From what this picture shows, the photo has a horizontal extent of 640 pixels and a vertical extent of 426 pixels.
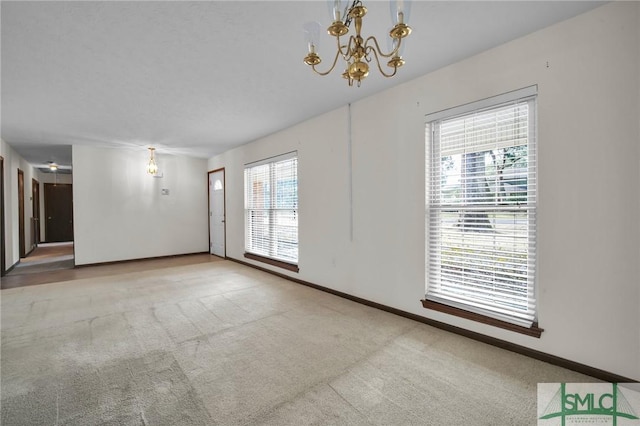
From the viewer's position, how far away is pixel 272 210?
554cm

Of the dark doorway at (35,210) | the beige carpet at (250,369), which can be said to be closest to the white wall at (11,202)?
the dark doorway at (35,210)

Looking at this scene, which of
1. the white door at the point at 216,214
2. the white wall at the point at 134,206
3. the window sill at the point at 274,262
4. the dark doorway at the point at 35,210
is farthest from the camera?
the dark doorway at the point at 35,210

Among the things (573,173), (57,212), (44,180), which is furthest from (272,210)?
(44,180)

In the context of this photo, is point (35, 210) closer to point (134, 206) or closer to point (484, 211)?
point (134, 206)

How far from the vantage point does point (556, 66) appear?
2279 mm

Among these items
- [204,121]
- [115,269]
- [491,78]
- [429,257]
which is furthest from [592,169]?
[115,269]

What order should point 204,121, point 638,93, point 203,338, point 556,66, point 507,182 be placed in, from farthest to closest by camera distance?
point 204,121 < point 203,338 < point 507,182 < point 556,66 < point 638,93

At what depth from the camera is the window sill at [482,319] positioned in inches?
94.1

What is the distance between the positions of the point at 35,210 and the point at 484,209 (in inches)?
479

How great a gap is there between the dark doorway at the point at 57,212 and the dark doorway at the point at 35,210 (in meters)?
0.59

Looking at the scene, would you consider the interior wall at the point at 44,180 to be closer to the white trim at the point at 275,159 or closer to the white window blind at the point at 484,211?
the white trim at the point at 275,159

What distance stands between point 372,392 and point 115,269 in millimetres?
6046

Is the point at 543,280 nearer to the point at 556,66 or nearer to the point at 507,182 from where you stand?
the point at 507,182

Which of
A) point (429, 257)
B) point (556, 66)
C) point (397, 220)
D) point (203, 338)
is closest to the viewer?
point (556, 66)
